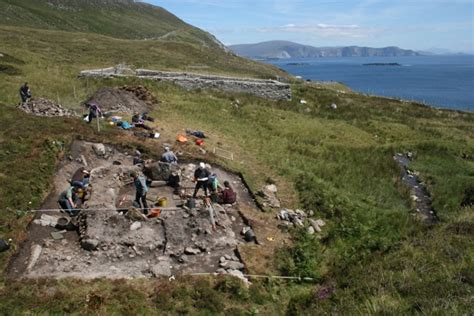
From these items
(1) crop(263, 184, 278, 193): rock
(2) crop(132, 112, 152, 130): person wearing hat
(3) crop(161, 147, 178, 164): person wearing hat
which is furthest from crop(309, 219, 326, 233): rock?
(2) crop(132, 112, 152, 130): person wearing hat

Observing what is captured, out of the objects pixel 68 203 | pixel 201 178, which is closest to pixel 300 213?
pixel 201 178

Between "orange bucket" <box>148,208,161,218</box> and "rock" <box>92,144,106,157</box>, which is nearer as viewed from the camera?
"orange bucket" <box>148,208,161,218</box>

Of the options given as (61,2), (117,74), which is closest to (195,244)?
(117,74)

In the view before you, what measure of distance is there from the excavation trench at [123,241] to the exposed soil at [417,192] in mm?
10939

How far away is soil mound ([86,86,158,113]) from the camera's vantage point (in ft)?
102

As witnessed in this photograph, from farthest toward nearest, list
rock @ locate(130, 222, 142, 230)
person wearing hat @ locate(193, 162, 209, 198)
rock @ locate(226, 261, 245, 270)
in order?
person wearing hat @ locate(193, 162, 209, 198)
rock @ locate(130, 222, 142, 230)
rock @ locate(226, 261, 245, 270)

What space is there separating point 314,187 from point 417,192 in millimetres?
7680

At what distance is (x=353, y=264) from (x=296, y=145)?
17595mm

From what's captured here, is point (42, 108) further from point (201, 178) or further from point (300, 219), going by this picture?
point (300, 219)

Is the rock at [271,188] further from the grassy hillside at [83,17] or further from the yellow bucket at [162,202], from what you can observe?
the grassy hillside at [83,17]

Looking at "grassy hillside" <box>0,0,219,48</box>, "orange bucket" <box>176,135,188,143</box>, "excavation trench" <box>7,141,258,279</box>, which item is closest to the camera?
"excavation trench" <box>7,141,258,279</box>

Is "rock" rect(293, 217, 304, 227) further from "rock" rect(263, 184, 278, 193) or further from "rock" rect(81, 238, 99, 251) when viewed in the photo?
"rock" rect(81, 238, 99, 251)

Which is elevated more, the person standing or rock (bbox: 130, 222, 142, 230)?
the person standing

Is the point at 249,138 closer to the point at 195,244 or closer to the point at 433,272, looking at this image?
the point at 195,244
